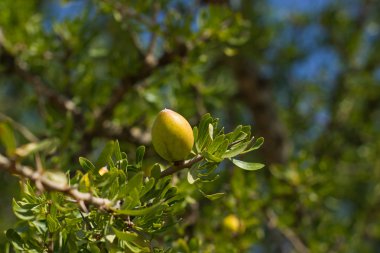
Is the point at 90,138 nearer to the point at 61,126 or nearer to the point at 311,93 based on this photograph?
the point at 61,126

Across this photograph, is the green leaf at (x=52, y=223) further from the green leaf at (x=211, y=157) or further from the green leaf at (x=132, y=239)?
the green leaf at (x=211, y=157)

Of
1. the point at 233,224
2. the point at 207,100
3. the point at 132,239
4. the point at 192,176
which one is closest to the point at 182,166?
the point at 192,176

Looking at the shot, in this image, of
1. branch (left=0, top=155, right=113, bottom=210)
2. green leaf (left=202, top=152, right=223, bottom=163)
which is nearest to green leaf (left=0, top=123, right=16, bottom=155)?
branch (left=0, top=155, right=113, bottom=210)

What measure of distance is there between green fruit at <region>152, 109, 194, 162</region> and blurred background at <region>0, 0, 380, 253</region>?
0.12 m

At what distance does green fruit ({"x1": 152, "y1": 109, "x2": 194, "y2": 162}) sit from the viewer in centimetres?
64

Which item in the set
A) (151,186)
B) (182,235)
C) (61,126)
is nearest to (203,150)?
(151,186)

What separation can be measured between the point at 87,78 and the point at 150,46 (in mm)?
201

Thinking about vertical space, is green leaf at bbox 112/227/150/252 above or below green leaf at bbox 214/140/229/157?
below

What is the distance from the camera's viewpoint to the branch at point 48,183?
1.64 ft

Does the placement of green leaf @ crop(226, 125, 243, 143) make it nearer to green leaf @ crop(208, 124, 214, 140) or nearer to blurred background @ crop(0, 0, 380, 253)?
green leaf @ crop(208, 124, 214, 140)

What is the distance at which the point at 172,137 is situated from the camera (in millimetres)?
638

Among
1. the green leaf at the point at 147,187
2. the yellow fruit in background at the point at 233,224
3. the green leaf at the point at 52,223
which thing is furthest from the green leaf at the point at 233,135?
the yellow fruit in background at the point at 233,224

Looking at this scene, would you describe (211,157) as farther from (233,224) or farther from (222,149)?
(233,224)

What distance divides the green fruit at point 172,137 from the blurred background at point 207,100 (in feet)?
0.39
